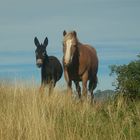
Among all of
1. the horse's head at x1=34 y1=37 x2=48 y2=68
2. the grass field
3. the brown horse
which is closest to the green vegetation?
the grass field

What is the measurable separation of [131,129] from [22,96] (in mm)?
3429

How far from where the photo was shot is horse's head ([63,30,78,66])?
1469 cm

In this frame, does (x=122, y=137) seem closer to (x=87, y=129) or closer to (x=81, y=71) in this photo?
(x=87, y=129)

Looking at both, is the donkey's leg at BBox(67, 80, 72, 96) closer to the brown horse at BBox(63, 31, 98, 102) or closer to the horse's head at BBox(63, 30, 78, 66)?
the brown horse at BBox(63, 31, 98, 102)

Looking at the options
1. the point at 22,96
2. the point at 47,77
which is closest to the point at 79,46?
the point at 47,77

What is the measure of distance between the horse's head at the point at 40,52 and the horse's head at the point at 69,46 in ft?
9.03

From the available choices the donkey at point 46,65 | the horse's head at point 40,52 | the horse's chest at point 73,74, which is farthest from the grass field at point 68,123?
the donkey at point 46,65

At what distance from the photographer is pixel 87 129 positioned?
7746 millimetres

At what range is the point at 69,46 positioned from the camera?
14.8 metres

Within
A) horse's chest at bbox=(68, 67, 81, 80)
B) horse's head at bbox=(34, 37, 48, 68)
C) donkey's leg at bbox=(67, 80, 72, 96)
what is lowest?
donkey's leg at bbox=(67, 80, 72, 96)

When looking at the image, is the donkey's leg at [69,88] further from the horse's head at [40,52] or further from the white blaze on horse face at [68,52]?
the horse's head at [40,52]

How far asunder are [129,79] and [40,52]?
810 cm

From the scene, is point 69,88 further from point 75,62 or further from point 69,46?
point 75,62

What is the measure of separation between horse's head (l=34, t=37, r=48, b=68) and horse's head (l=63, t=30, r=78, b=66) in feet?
9.03
